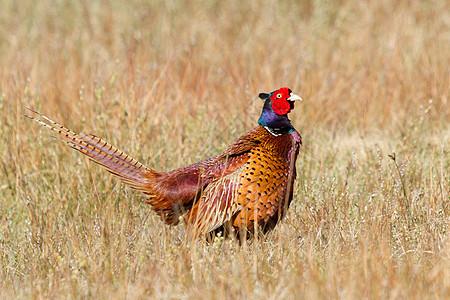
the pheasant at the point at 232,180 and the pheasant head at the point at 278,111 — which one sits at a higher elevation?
the pheasant head at the point at 278,111

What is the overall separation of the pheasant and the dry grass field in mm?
137

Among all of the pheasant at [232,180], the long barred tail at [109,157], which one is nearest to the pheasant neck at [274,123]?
the pheasant at [232,180]

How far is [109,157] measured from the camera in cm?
392

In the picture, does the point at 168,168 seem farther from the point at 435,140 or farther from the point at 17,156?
the point at 435,140

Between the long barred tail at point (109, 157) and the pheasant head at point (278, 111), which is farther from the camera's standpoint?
the long barred tail at point (109, 157)

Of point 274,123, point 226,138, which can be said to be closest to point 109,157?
point 274,123

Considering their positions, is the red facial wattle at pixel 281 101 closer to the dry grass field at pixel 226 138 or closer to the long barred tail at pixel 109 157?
the dry grass field at pixel 226 138

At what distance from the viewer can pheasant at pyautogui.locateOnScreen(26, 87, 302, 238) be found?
3.61 m

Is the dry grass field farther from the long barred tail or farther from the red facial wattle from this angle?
the red facial wattle

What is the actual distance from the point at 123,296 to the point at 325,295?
83 centimetres

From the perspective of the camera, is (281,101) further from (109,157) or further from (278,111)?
(109,157)

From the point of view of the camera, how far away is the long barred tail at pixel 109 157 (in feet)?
12.8

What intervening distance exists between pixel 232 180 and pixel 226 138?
146 cm

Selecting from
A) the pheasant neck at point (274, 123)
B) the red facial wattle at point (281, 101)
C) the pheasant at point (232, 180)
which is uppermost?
the red facial wattle at point (281, 101)
